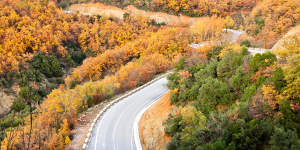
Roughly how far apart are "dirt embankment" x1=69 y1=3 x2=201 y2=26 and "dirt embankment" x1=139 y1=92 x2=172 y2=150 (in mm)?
45899

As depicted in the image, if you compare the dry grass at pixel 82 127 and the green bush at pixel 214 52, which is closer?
the dry grass at pixel 82 127

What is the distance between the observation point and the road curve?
20.6 meters

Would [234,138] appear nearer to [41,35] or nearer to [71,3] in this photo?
[41,35]

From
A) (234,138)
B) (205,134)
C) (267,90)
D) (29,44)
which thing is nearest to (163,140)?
(205,134)

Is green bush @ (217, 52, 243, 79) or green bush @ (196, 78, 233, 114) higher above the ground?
green bush @ (217, 52, 243, 79)

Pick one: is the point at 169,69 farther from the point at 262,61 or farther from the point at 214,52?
the point at 262,61

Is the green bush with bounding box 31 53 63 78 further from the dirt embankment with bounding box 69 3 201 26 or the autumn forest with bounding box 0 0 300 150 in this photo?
the dirt embankment with bounding box 69 3 201 26

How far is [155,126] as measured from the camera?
872 inches

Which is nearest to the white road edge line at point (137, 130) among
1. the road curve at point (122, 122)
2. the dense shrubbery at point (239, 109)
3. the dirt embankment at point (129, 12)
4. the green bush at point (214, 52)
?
the road curve at point (122, 122)

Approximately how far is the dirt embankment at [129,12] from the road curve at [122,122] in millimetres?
39315

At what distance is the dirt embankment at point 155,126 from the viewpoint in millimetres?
19414

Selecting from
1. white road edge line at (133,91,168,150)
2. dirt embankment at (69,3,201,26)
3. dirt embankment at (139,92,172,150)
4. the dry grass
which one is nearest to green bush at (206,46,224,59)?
dirt embankment at (139,92,172,150)

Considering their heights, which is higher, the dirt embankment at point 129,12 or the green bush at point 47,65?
the dirt embankment at point 129,12

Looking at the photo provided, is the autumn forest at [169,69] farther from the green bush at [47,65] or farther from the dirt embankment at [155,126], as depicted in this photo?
the dirt embankment at [155,126]
